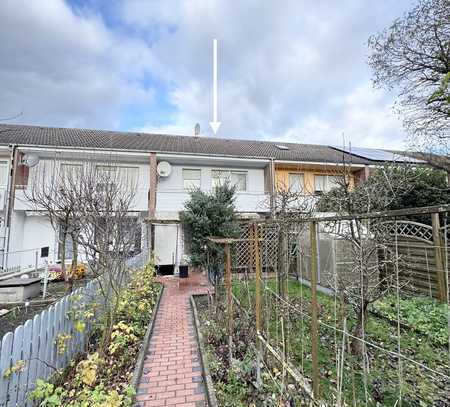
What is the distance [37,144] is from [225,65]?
12242 mm

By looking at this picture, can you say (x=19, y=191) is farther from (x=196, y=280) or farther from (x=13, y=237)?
(x=196, y=280)

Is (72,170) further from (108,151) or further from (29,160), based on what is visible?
(29,160)

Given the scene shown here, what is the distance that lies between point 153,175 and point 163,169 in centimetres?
105

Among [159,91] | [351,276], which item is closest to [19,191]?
[159,91]

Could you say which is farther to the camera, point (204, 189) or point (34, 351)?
point (204, 189)

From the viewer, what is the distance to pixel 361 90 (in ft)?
47.1

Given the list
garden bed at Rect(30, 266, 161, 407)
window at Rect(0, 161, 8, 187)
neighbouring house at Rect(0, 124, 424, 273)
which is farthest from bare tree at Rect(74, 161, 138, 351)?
window at Rect(0, 161, 8, 187)

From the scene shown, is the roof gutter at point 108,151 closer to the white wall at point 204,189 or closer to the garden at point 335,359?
the white wall at point 204,189

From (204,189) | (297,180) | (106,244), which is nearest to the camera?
(106,244)

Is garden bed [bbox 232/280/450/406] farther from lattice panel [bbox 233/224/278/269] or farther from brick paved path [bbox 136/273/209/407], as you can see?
brick paved path [bbox 136/273/209/407]

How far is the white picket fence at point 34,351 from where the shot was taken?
2990 millimetres

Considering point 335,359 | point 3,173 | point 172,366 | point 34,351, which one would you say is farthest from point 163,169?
point 335,359

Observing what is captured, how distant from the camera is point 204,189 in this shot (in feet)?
56.6

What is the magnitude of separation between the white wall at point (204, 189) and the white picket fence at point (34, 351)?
10424 mm
